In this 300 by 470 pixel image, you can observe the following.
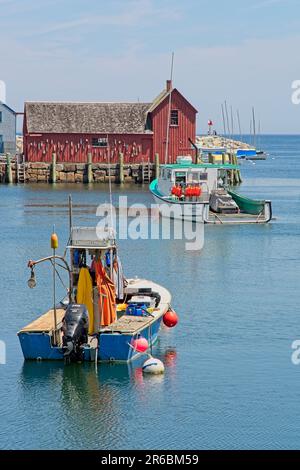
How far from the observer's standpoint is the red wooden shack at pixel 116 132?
78.6 metres

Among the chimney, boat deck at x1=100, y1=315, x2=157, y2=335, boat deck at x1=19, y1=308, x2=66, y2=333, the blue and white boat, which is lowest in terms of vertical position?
the blue and white boat

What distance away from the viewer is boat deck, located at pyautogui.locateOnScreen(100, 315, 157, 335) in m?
23.9

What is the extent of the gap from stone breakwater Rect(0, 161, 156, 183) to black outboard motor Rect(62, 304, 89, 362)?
5355 centimetres

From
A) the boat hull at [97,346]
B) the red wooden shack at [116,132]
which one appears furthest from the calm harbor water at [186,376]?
the red wooden shack at [116,132]

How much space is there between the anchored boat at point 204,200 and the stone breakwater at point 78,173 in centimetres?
2087

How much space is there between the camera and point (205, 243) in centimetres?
4603

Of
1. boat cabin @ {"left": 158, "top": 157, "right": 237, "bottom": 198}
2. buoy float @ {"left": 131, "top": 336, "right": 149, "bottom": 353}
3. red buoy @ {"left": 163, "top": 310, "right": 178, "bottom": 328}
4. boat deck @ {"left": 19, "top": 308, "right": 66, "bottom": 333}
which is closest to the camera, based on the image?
boat deck @ {"left": 19, "top": 308, "right": 66, "bottom": 333}

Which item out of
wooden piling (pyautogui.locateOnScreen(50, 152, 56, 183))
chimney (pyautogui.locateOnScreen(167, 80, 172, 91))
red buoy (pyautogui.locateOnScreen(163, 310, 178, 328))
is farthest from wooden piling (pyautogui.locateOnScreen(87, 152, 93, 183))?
red buoy (pyautogui.locateOnScreen(163, 310, 178, 328))

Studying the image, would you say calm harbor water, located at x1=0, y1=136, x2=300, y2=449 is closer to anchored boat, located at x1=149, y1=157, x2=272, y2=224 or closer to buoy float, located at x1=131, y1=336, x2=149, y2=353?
buoy float, located at x1=131, y1=336, x2=149, y2=353

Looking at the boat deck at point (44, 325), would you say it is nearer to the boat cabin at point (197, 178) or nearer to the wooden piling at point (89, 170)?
the boat cabin at point (197, 178)

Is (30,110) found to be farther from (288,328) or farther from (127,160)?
(288,328)

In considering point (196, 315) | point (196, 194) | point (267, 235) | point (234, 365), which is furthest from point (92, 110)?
point (234, 365)

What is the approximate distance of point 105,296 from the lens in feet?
82.0

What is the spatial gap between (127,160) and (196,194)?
27.1m
